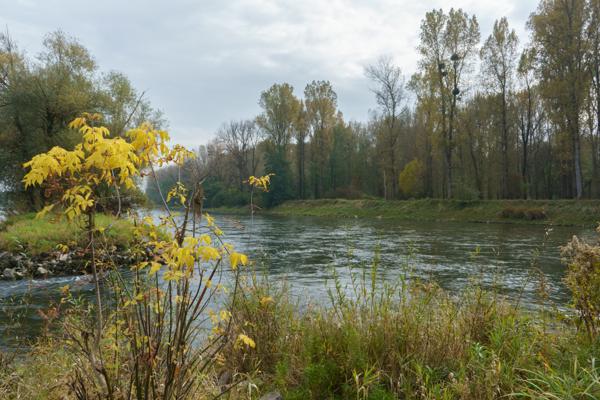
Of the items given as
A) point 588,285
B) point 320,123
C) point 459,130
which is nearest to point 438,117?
point 459,130

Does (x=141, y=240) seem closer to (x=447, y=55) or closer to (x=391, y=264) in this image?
(x=391, y=264)

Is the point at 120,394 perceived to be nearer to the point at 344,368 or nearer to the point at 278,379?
the point at 278,379

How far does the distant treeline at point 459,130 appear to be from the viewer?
24.8m

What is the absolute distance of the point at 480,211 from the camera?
91.7 ft

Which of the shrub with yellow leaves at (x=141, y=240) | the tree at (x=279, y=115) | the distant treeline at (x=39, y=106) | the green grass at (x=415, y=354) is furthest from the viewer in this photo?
the tree at (x=279, y=115)

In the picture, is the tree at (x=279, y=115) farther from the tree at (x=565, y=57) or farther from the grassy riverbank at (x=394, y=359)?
the grassy riverbank at (x=394, y=359)

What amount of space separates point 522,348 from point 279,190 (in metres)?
47.7

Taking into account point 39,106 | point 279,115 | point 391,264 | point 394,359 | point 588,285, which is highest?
point 279,115

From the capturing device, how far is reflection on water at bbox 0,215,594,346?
7.01 meters

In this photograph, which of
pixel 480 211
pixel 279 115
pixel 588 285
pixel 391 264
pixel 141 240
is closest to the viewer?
pixel 141 240

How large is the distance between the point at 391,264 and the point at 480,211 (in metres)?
19.5

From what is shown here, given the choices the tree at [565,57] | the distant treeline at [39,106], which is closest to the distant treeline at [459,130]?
the tree at [565,57]

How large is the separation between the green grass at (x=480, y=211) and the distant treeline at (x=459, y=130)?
66.2 inches

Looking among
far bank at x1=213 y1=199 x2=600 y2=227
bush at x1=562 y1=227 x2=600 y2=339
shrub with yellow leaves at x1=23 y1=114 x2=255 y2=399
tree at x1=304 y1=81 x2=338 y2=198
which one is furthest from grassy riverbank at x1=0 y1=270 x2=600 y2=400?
tree at x1=304 y1=81 x2=338 y2=198
